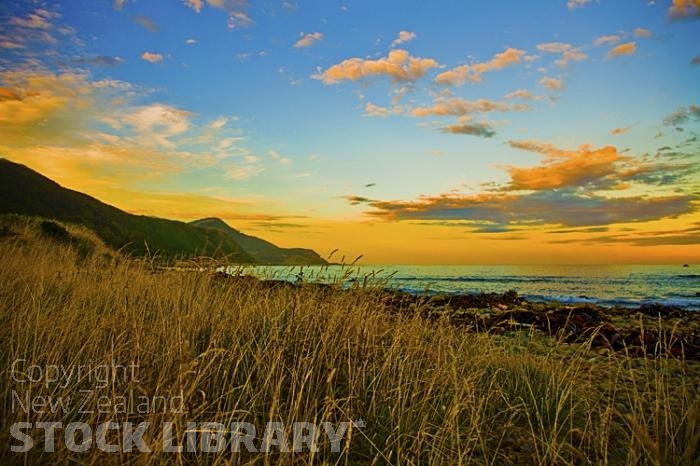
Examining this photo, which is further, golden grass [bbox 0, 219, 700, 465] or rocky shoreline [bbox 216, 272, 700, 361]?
rocky shoreline [bbox 216, 272, 700, 361]

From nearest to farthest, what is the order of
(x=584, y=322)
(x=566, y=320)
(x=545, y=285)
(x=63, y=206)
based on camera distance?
(x=566, y=320) < (x=584, y=322) < (x=545, y=285) < (x=63, y=206)

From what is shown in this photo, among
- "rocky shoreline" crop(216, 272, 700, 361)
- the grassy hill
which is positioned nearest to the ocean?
"rocky shoreline" crop(216, 272, 700, 361)

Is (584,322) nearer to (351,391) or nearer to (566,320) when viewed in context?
(566,320)

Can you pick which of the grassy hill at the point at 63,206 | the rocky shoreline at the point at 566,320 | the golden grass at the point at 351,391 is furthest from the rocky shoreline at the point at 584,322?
the grassy hill at the point at 63,206

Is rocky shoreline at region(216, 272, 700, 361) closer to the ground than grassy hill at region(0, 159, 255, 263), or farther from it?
closer to the ground

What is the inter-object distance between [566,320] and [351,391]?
6383mm

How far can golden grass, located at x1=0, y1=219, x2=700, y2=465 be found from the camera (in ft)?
9.52

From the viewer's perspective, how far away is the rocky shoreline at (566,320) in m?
7.34

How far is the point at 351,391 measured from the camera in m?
3.67

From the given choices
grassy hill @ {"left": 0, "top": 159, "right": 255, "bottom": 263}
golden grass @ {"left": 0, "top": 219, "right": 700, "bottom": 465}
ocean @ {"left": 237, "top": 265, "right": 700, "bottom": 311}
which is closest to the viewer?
golden grass @ {"left": 0, "top": 219, "right": 700, "bottom": 465}

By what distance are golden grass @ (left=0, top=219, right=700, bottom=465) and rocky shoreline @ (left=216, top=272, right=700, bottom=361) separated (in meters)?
1.04

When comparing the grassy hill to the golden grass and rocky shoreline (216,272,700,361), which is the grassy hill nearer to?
rocky shoreline (216,272,700,361)

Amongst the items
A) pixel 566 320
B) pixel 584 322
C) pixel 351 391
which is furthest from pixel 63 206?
pixel 351 391

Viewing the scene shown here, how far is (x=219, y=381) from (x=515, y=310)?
9.13 meters
